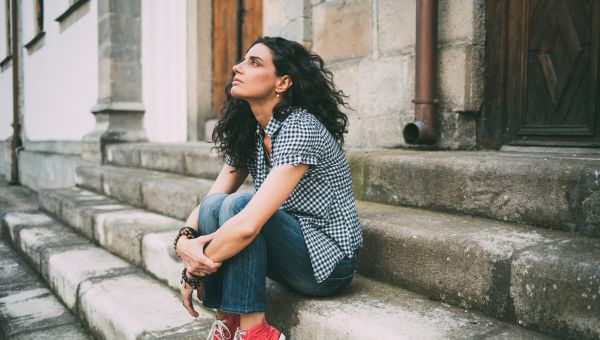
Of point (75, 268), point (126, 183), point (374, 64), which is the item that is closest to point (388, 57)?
point (374, 64)

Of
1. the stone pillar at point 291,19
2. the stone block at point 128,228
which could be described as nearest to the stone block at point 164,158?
the stone block at point 128,228

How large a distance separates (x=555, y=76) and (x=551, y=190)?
96cm

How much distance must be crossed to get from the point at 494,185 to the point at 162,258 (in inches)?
68.0

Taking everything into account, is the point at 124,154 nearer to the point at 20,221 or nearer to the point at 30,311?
the point at 20,221

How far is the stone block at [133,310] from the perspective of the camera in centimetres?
217

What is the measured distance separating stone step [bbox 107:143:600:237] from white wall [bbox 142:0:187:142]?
138 inches

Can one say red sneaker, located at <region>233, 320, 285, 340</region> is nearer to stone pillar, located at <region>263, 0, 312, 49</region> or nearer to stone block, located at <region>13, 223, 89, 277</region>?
stone block, located at <region>13, 223, 89, 277</region>

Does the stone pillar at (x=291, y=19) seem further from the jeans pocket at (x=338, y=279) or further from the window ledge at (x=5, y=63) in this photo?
the window ledge at (x=5, y=63)

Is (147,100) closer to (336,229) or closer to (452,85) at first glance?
(452,85)

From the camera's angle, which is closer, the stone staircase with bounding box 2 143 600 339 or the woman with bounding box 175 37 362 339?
the stone staircase with bounding box 2 143 600 339

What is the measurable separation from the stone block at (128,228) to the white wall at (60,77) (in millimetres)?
3512

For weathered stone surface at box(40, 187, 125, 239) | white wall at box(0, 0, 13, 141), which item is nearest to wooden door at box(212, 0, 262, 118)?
weathered stone surface at box(40, 187, 125, 239)

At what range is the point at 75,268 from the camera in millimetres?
3100

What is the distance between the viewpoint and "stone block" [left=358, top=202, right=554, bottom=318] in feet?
5.42
